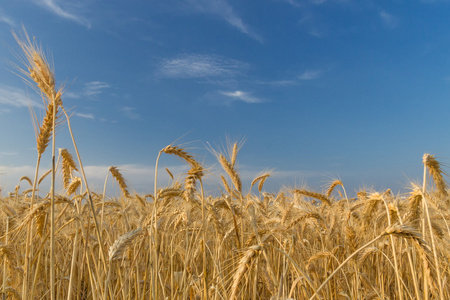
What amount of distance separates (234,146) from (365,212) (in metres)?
2.26

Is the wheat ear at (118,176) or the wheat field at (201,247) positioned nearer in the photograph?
the wheat field at (201,247)

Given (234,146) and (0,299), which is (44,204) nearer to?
(0,299)

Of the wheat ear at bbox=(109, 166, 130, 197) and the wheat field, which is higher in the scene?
the wheat ear at bbox=(109, 166, 130, 197)

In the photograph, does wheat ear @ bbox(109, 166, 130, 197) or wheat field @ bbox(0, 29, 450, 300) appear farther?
wheat ear @ bbox(109, 166, 130, 197)

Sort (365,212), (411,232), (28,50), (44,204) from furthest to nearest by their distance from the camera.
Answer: (365,212)
(28,50)
(44,204)
(411,232)

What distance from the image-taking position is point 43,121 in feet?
7.54

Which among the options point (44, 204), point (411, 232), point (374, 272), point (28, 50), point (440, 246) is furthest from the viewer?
point (374, 272)

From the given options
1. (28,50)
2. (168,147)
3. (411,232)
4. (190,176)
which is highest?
(28,50)

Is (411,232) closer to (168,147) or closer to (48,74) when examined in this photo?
(168,147)

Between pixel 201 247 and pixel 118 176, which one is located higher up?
pixel 118 176

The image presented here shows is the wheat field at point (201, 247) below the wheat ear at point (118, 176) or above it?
below

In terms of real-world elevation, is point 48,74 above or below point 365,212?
above

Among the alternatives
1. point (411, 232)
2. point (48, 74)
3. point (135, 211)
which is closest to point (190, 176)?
point (48, 74)

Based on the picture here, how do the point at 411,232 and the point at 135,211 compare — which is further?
the point at 135,211
